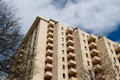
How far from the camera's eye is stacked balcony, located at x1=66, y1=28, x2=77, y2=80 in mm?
41544

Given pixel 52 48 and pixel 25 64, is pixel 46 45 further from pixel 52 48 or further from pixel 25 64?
pixel 25 64

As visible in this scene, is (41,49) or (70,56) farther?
(41,49)

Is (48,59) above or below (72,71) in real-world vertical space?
above

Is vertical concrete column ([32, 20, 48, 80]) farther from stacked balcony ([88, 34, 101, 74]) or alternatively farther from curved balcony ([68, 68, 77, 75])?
stacked balcony ([88, 34, 101, 74])

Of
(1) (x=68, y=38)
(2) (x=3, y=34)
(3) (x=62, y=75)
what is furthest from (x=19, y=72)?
(1) (x=68, y=38)

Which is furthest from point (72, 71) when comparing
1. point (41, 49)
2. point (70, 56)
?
point (41, 49)

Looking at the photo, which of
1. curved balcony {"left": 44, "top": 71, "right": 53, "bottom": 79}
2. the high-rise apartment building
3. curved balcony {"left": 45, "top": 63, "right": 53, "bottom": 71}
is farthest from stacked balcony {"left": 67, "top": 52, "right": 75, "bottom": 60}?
curved balcony {"left": 44, "top": 71, "right": 53, "bottom": 79}

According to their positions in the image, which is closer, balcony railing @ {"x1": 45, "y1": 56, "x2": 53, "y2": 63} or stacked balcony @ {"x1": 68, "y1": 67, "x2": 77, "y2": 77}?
stacked balcony @ {"x1": 68, "y1": 67, "x2": 77, "y2": 77}

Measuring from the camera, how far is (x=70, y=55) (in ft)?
149

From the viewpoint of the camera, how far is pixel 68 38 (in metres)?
52.9

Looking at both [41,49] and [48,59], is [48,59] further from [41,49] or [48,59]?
[41,49]

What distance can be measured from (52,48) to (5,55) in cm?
3587

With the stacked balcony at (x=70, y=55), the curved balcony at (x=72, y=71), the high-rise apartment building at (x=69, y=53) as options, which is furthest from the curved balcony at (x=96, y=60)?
the curved balcony at (x=72, y=71)

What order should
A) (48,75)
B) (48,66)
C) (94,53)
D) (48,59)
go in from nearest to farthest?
(48,75)
(48,66)
(48,59)
(94,53)
